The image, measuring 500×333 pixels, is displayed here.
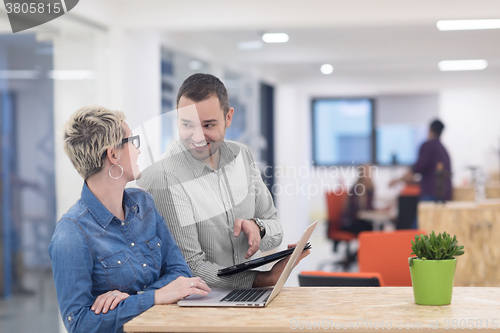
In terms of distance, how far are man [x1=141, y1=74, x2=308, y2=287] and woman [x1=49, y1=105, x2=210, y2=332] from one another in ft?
0.35

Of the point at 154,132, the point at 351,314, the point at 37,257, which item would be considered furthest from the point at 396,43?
the point at 351,314

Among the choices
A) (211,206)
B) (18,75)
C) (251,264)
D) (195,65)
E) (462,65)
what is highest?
(462,65)

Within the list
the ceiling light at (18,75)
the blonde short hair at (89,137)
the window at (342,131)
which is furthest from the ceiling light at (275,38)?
the window at (342,131)

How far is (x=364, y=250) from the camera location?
3086 millimetres

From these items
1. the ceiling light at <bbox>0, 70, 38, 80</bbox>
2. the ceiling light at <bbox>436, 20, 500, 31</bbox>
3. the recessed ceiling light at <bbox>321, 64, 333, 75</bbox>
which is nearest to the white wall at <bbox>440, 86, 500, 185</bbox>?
the recessed ceiling light at <bbox>321, 64, 333, 75</bbox>

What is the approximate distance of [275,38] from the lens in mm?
4871

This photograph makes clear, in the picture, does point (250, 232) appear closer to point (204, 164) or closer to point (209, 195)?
point (209, 195)

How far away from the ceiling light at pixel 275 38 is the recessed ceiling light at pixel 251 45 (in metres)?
0.16

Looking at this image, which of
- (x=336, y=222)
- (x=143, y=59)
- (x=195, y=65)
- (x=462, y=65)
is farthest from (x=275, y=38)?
(x=462, y=65)

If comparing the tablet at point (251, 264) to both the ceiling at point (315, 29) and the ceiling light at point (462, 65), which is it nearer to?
the ceiling at point (315, 29)

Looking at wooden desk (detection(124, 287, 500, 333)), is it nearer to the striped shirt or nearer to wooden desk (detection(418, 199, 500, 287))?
the striped shirt

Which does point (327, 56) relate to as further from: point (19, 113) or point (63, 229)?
point (63, 229)

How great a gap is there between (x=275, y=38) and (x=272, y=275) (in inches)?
137

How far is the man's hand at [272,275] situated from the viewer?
1.78 m
